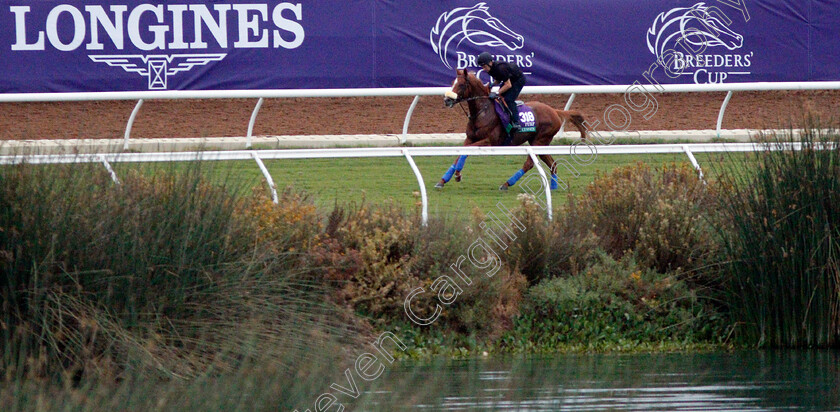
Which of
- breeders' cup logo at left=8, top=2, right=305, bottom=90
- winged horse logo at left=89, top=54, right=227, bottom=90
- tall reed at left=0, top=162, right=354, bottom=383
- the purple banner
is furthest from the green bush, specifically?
winged horse logo at left=89, top=54, right=227, bottom=90

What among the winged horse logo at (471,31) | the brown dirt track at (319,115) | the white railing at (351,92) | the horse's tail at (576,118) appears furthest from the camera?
the brown dirt track at (319,115)

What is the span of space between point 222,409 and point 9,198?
208 cm

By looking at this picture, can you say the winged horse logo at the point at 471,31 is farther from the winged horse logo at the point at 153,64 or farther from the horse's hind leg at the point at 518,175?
the horse's hind leg at the point at 518,175

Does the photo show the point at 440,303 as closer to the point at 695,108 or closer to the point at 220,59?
the point at 220,59

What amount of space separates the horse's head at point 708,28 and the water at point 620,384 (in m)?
9.60

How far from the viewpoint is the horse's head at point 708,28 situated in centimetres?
1848

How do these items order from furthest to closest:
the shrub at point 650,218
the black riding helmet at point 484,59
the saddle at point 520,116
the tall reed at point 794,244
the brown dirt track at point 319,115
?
1. the brown dirt track at point 319,115
2. the saddle at point 520,116
3. the black riding helmet at point 484,59
4. the shrub at point 650,218
5. the tall reed at point 794,244

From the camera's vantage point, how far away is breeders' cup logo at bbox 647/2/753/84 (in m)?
18.3

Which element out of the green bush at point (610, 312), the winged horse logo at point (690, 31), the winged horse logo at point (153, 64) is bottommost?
the green bush at point (610, 312)

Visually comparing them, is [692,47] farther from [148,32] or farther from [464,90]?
[148,32]

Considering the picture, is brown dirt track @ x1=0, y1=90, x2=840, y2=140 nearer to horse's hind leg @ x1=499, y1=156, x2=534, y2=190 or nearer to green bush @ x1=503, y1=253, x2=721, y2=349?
horse's hind leg @ x1=499, y1=156, x2=534, y2=190

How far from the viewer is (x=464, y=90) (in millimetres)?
15000

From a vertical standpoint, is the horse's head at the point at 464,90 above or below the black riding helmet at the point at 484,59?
below

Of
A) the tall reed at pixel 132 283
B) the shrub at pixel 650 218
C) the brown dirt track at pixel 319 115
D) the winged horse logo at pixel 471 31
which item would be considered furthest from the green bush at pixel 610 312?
the brown dirt track at pixel 319 115
